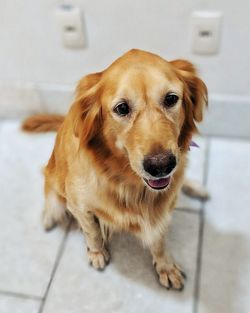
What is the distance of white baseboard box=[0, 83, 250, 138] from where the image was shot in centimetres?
169

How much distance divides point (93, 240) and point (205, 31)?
76cm

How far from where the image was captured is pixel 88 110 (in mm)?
1095

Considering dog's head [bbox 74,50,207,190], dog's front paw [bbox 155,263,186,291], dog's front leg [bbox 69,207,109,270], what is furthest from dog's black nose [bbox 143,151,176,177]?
dog's front paw [bbox 155,263,186,291]

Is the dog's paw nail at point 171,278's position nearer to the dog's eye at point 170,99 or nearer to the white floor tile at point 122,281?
the white floor tile at point 122,281

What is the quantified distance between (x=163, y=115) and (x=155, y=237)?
438 millimetres

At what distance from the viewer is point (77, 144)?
1.15 m

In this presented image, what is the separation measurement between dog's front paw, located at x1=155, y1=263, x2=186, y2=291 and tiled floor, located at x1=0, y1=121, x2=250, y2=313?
0.02 m

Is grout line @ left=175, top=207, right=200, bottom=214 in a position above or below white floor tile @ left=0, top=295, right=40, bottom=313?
above

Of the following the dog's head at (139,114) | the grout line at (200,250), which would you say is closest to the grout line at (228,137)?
the grout line at (200,250)

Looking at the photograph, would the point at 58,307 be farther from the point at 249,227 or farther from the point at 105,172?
the point at 249,227

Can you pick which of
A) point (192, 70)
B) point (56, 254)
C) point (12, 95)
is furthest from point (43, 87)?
point (192, 70)

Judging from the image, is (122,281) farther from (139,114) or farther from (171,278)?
(139,114)

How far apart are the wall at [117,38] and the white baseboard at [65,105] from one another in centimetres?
2

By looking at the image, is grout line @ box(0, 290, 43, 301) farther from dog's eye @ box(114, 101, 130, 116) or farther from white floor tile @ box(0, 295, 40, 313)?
dog's eye @ box(114, 101, 130, 116)
